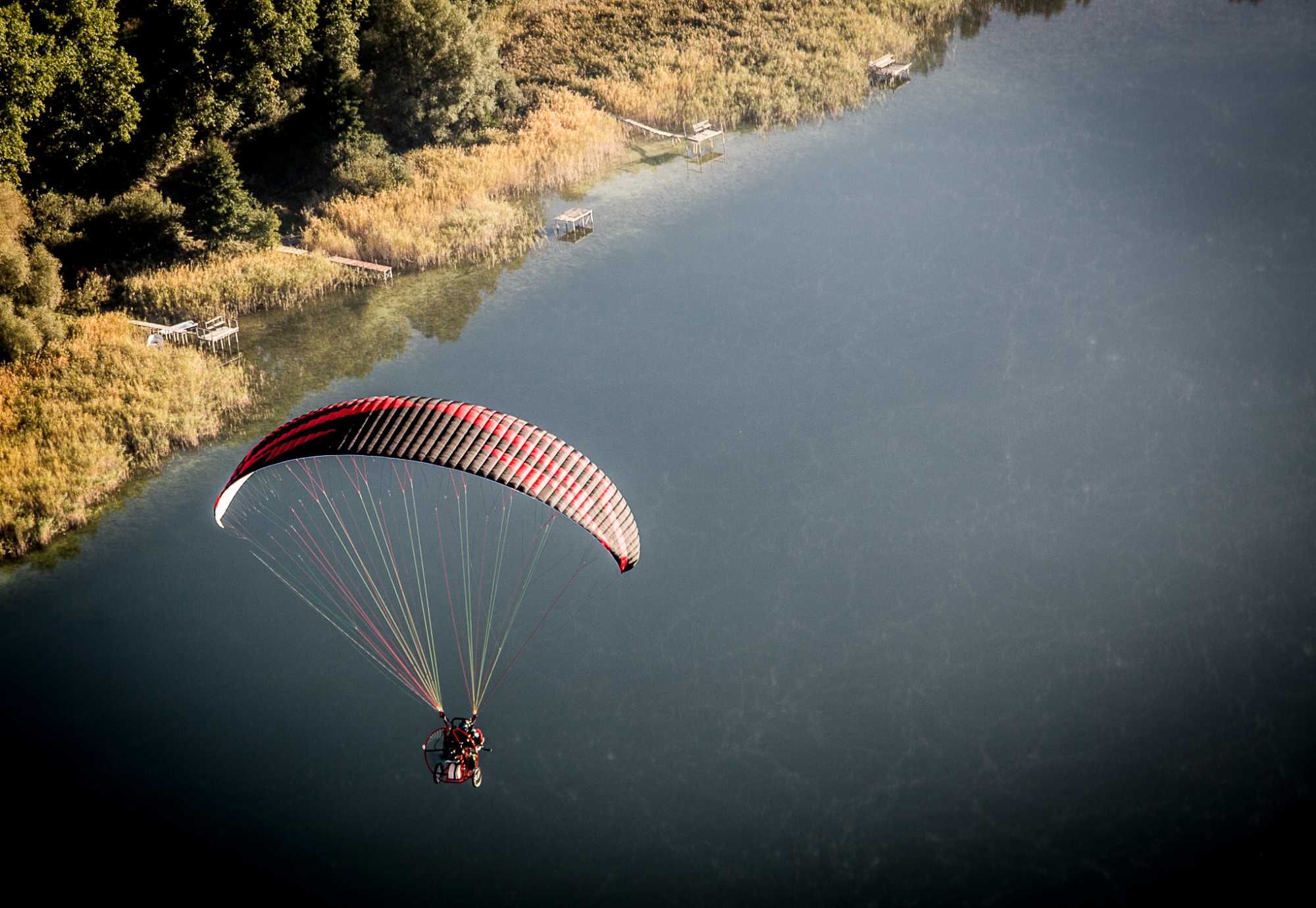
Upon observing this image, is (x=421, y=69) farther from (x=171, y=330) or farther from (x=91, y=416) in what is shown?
(x=91, y=416)

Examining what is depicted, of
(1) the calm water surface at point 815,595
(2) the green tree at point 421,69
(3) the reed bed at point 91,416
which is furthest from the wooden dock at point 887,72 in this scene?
(3) the reed bed at point 91,416

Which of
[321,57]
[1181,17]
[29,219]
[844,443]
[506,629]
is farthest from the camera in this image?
[1181,17]

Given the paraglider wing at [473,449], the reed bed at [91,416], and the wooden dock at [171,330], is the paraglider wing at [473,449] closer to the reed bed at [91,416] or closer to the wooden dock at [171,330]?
the reed bed at [91,416]

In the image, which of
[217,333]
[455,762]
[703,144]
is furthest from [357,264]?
[455,762]

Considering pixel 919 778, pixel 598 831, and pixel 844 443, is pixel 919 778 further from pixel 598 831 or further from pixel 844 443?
pixel 844 443

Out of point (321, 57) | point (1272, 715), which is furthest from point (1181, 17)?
point (1272, 715)

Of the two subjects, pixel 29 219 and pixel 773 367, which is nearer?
pixel 773 367
